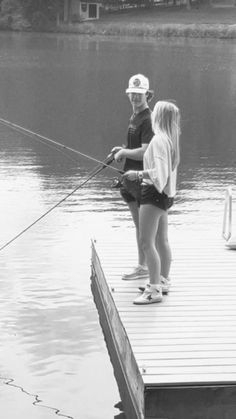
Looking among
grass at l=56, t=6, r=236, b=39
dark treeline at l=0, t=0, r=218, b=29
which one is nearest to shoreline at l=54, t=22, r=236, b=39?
grass at l=56, t=6, r=236, b=39

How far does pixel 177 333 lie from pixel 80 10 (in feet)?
249

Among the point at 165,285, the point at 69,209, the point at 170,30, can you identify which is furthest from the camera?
the point at 170,30

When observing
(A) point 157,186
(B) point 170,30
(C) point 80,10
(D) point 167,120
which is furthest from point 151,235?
(C) point 80,10

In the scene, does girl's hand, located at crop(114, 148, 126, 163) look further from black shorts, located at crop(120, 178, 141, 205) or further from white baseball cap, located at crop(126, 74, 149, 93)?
white baseball cap, located at crop(126, 74, 149, 93)

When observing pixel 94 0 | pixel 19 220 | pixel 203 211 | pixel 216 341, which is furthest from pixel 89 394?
pixel 94 0

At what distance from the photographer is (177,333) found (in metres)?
5.88

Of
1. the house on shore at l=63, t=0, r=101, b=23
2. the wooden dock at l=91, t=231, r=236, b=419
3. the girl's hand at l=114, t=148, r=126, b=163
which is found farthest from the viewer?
the house on shore at l=63, t=0, r=101, b=23

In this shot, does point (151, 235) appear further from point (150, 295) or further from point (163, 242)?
point (150, 295)

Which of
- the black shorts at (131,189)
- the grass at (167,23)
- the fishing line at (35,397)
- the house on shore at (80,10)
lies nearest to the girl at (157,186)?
the black shorts at (131,189)

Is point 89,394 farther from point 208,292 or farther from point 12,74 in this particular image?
point 12,74

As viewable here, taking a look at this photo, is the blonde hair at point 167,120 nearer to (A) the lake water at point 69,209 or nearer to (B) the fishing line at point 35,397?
(A) the lake water at point 69,209

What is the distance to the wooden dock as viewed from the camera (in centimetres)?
513

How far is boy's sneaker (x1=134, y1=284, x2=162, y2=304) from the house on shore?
7425cm

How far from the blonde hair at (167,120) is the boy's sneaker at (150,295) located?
0.96 meters
